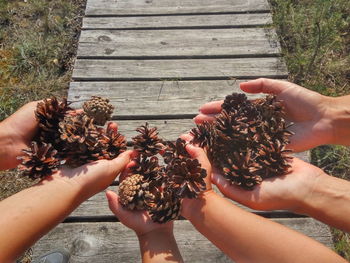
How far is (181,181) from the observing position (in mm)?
1751

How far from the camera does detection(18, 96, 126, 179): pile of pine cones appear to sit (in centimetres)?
183

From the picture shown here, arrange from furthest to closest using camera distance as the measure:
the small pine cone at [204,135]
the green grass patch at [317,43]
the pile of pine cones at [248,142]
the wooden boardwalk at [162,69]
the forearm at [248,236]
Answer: the green grass patch at [317,43]
the wooden boardwalk at [162,69]
the small pine cone at [204,135]
the pile of pine cones at [248,142]
the forearm at [248,236]

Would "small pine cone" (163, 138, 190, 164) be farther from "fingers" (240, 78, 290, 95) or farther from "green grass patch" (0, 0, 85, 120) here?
"green grass patch" (0, 0, 85, 120)

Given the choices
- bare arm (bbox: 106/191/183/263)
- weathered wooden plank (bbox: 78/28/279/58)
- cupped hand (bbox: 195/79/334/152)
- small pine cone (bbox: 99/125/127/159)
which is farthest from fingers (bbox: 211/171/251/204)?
weathered wooden plank (bbox: 78/28/279/58)

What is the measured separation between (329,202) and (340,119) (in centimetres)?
62

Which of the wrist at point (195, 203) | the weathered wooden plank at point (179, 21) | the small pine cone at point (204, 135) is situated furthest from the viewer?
the weathered wooden plank at point (179, 21)

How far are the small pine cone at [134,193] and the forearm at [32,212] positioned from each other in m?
0.25

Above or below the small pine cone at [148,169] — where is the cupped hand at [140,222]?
below

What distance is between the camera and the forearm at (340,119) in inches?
87.4

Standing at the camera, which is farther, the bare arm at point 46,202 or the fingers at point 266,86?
the fingers at point 266,86

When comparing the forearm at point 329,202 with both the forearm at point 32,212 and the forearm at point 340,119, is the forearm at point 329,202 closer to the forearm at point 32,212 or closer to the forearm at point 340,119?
the forearm at point 340,119

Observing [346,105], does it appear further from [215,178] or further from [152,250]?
[152,250]

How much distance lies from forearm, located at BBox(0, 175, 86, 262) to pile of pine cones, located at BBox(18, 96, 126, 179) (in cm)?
12

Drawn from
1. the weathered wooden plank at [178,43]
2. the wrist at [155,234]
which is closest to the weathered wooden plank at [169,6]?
the weathered wooden plank at [178,43]
